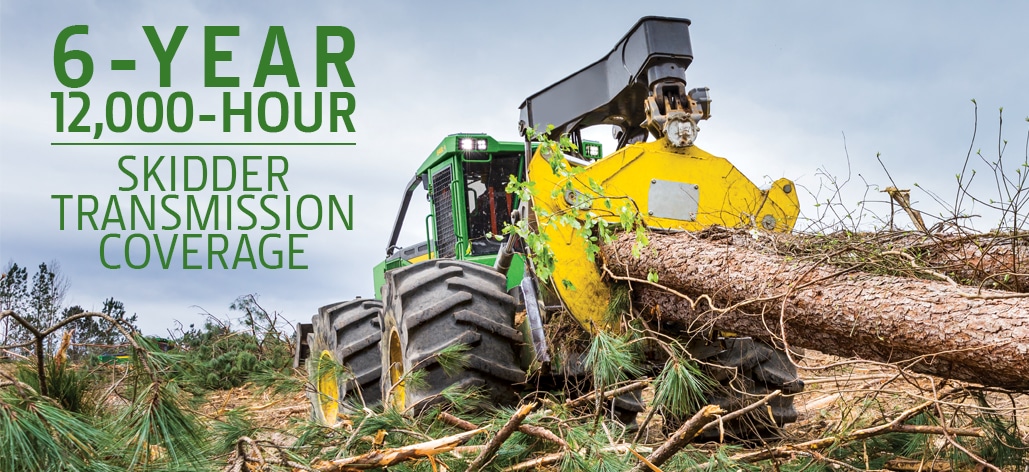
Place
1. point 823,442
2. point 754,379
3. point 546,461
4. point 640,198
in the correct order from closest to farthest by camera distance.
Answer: point 546,461
point 823,442
point 640,198
point 754,379

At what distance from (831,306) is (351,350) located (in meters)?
2.94

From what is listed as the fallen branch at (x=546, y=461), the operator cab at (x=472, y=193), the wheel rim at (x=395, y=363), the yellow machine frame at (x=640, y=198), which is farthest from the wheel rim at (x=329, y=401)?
the fallen branch at (x=546, y=461)

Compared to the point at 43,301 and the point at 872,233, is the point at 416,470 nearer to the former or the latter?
the point at 872,233

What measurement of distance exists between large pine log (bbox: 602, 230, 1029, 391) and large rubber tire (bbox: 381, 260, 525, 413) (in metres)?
0.63

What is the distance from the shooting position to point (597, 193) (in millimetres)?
4004

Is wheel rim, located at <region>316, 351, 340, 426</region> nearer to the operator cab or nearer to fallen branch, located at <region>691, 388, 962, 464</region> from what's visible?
the operator cab

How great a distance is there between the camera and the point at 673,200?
4.29m

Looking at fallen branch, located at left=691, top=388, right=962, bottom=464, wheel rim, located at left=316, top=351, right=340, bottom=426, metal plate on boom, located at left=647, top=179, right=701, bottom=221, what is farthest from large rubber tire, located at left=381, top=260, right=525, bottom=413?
fallen branch, located at left=691, top=388, right=962, bottom=464

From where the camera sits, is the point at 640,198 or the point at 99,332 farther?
the point at 640,198

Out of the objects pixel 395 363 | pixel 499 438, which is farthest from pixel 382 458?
pixel 395 363

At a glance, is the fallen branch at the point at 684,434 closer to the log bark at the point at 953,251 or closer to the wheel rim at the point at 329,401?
the log bark at the point at 953,251

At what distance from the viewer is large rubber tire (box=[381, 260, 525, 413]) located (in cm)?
395

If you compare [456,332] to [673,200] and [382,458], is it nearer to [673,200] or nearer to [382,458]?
[673,200]

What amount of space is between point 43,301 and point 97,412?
1500 centimetres
